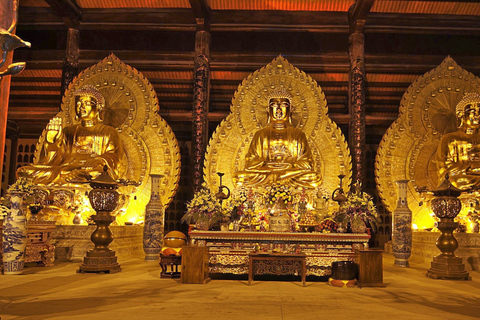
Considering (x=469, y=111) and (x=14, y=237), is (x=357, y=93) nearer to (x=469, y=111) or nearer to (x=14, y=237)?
(x=469, y=111)

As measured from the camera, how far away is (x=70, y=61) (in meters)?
9.12

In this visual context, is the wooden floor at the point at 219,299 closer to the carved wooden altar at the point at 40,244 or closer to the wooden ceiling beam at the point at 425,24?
the carved wooden altar at the point at 40,244

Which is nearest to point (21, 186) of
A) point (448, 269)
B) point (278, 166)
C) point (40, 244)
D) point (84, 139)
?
point (40, 244)

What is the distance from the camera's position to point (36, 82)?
35.8 feet

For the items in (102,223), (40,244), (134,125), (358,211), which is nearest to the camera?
(358,211)

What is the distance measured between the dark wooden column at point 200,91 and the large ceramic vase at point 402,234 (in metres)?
3.39

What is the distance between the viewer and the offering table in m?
5.52

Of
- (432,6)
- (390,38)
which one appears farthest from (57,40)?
(432,6)

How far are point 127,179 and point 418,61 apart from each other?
241 inches

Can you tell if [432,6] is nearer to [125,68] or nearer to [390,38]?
[390,38]

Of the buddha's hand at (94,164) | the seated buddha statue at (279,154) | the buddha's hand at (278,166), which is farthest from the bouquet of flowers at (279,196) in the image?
the buddha's hand at (94,164)

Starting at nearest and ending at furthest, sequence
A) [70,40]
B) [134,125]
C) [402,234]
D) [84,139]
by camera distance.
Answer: [402,234]
[84,139]
[134,125]
[70,40]

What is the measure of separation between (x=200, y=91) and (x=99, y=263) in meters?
4.04

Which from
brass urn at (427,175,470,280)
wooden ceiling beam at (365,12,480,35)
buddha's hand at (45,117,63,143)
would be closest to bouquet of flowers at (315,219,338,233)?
brass urn at (427,175,470,280)
